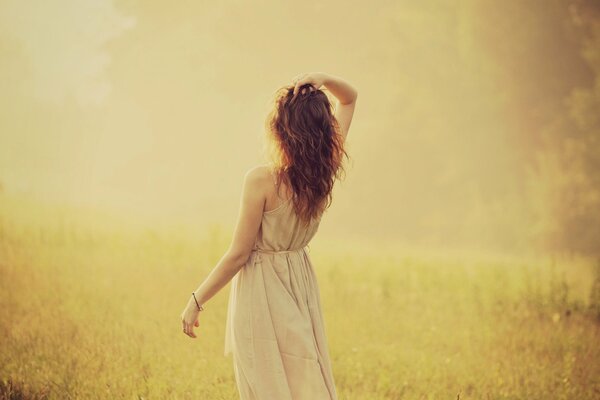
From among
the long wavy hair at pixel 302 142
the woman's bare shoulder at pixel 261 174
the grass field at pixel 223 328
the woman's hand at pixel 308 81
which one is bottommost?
the grass field at pixel 223 328

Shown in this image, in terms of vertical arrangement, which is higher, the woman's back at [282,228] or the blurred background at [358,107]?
the blurred background at [358,107]

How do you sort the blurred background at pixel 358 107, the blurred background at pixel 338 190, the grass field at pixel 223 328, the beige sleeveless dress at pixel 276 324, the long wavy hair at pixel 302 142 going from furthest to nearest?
the blurred background at pixel 358 107
the blurred background at pixel 338 190
the grass field at pixel 223 328
the beige sleeveless dress at pixel 276 324
the long wavy hair at pixel 302 142

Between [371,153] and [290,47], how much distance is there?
472cm

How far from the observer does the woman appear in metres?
2.43

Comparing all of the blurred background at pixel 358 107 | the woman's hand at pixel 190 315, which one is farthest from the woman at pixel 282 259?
the blurred background at pixel 358 107

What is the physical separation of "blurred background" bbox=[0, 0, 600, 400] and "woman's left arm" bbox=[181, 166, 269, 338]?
5.8 inches

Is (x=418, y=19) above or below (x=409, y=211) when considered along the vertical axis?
above

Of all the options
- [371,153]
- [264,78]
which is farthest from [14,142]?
[371,153]

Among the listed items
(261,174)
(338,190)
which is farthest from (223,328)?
(338,190)

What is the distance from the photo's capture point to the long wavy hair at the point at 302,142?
241cm

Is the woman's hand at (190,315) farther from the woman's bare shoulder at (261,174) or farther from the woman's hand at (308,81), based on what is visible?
the woman's hand at (308,81)

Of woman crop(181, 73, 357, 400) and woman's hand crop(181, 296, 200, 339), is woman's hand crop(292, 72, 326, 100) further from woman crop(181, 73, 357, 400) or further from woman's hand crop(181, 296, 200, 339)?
woman's hand crop(181, 296, 200, 339)

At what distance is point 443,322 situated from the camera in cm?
605

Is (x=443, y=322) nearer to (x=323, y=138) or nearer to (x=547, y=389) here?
(x=547, y=389)
